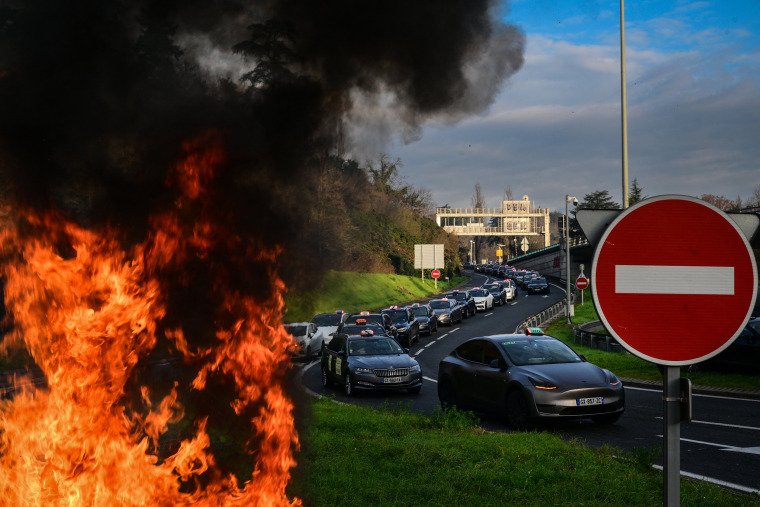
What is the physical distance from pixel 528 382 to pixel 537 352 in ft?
3.78

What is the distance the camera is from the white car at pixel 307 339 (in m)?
26.1

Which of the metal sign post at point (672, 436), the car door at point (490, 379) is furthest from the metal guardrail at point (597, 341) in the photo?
the metal sign post at point (672, 436)

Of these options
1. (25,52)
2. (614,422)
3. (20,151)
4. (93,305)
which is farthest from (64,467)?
(614,422)

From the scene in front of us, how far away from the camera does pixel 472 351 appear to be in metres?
13.3

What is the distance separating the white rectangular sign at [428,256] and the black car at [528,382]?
5608cm

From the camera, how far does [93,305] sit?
18.2 feet

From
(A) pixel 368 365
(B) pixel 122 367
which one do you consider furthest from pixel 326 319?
(B) pixel 122 367

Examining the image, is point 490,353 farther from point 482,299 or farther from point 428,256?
point 428,256

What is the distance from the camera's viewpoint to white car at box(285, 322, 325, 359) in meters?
26.1

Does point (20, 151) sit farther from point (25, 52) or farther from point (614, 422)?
point (614, 422)

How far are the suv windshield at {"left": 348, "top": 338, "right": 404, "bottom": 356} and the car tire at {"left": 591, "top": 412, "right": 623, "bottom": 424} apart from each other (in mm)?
7115

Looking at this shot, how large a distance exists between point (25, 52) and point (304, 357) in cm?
2181

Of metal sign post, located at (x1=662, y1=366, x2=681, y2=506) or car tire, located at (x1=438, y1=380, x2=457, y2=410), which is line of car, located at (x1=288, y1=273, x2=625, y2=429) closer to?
car tire, located at (x1=438, y1=380, x2=457, y2=410)

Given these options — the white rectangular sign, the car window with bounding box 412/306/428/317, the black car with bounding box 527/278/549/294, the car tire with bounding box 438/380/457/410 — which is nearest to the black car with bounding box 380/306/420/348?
the car window with bounding box 412/306/428/317
